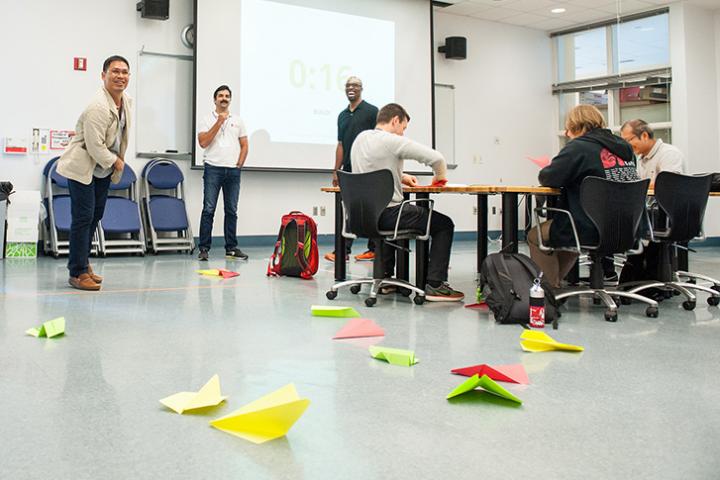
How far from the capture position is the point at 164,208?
7461mm

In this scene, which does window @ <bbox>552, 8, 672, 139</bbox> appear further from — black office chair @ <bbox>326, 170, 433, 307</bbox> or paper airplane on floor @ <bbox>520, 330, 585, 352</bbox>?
paper airplane on floor @ <bbox>520, 330, 585, 352</bbox>

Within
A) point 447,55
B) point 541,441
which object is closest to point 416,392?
point 541,441

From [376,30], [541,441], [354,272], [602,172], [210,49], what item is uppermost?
[376,30]

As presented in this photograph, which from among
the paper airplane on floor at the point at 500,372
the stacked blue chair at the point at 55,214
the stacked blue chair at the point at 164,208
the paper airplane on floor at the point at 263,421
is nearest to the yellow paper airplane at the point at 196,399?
the paper airplane on floor at the point at 263,421

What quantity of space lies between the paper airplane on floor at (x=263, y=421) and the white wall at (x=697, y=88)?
8675 millimetres

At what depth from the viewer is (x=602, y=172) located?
3.75 meters

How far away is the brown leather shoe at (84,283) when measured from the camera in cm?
451

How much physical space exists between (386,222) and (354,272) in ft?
5.33

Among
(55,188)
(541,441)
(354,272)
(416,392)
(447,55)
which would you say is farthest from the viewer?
(447,55)

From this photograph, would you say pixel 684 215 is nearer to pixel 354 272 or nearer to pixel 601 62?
pixel 354 272

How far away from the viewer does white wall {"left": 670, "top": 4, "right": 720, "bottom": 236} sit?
9.18m

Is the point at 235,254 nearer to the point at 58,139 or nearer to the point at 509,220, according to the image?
the point at 58,139

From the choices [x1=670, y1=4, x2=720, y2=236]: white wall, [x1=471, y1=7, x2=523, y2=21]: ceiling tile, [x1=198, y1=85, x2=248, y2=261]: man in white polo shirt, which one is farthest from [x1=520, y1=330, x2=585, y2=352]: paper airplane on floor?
[x1=471, y1=7, x2=523, y2=21]: ceiling tile

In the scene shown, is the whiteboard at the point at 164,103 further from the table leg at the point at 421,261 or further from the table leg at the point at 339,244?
the table leg at the point at 421,261
